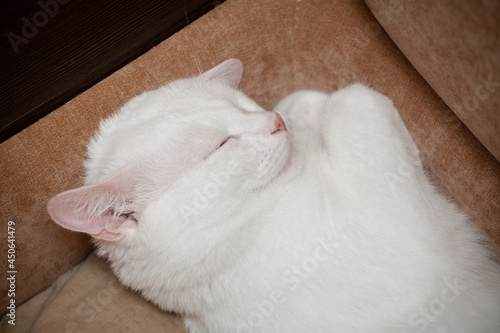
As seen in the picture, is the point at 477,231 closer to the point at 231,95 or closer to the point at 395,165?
the point at 395,165

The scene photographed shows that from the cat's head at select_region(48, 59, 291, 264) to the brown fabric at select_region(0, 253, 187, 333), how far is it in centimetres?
37

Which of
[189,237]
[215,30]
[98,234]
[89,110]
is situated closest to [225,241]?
[189,237]

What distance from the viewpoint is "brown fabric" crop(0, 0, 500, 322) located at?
4.55ft

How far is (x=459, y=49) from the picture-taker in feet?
3.54

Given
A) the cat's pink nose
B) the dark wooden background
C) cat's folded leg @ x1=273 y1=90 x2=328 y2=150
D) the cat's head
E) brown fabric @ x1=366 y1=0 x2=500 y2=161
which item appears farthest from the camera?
cat's folded leg @ x1=273 y1=90 x2=328 y2=150

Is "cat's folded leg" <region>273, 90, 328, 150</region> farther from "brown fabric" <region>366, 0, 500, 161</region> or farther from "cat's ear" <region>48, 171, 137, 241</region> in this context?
"cat's ear" <region>48, 171, 137, 241</region>

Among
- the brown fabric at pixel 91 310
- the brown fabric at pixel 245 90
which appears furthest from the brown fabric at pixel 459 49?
the brown fabric at pixel 91 310

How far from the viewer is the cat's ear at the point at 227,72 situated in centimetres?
151

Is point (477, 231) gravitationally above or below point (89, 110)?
above

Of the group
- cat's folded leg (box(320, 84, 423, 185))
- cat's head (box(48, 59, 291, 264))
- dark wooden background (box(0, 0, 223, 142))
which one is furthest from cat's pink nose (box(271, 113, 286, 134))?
dark wooden background (box(0, 0, 223, 142))

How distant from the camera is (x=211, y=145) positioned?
1.25m

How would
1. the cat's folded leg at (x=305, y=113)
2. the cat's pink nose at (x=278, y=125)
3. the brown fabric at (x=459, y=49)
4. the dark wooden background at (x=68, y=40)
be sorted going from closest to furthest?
the brown fabric at (x=459, y=49) < the cat's pink nose at (x=278, y=125) < the dark wooden background at (x=68, y=40) < the cat's folded leg at (x=305, y=113)

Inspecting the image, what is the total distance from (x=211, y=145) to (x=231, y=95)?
1.00 feet

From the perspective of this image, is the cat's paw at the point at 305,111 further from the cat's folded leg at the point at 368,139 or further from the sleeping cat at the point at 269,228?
the sleeping cat at the point at 269,228
